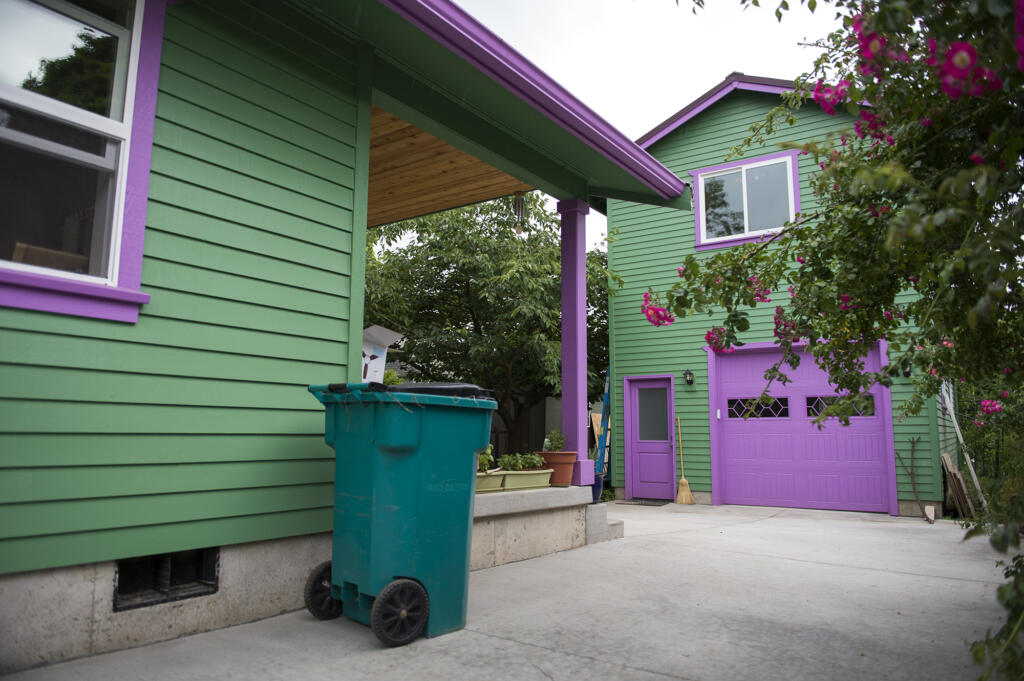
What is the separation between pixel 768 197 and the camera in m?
8.76

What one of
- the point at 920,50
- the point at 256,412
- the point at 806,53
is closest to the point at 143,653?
the point at 256,412

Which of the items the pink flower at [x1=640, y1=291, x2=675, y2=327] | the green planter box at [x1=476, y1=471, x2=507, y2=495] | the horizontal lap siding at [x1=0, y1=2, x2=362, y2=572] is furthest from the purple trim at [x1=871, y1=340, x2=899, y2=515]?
the horizontal lap siding at [x1=0, y1=2, x2=362, y2=572]

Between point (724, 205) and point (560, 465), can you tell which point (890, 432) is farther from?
point (560, 465)

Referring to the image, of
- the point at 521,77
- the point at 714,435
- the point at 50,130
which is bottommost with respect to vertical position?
the point at 714,435

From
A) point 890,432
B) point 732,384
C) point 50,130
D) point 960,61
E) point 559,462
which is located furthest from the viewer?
point 732,384

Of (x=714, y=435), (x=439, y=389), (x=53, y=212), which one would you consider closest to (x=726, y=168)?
(x=714, y=435)

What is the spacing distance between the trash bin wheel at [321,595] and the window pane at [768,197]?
24.5ft

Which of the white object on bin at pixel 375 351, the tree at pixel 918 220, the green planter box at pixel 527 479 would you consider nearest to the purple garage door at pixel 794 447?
the green planter box at pixel 527 479

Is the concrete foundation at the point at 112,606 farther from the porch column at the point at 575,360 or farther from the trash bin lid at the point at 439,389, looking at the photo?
the porch column at the point at 575,360

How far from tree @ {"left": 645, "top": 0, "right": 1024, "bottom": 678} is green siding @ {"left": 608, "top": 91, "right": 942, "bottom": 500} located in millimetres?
6069

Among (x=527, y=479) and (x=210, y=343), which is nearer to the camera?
(x=210, y=343)

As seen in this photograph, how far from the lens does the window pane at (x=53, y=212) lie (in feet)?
7.71

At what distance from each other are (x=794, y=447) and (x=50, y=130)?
8.19 metres

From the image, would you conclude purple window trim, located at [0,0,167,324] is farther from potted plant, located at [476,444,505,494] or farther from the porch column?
the porch column
